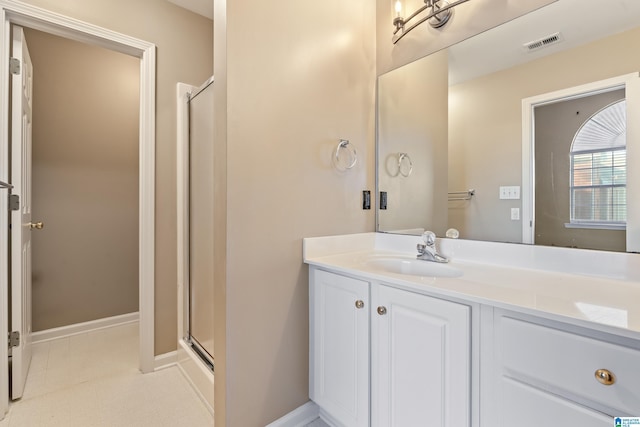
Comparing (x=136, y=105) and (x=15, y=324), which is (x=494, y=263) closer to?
(x=15, y=324)

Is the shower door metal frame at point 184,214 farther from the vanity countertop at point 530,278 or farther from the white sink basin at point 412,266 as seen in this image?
the white sink basin at point 412,266

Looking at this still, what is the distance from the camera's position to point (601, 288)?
3.05ft

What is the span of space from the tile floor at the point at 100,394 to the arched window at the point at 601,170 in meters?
1.89

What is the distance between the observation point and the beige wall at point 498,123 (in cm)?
108

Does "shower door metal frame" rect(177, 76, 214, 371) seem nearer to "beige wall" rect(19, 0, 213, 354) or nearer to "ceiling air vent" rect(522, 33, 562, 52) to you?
"beige wall" rect(19, 0, 213, 354)

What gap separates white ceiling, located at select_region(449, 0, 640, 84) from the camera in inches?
40.0

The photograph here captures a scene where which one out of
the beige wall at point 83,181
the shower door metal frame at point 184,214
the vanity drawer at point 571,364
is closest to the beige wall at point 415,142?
the vanity drawer at point 571,364

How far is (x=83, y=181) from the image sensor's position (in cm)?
259

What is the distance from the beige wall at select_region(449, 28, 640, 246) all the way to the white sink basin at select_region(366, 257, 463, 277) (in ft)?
0.74

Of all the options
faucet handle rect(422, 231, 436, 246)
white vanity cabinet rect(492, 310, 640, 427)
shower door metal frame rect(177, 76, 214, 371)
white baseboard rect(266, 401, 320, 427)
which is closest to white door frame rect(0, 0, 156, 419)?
shower door metal frame rect(177, 76, 214, 371)

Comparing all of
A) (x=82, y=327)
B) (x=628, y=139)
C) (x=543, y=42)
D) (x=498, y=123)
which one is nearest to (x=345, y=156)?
(x=498, y=123)

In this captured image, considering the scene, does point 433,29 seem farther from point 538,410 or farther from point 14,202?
point 14,202

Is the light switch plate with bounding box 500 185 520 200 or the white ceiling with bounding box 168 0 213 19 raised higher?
the white ceiling with bounding box 168 0 213 19

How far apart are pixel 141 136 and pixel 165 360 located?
4.86 ft
